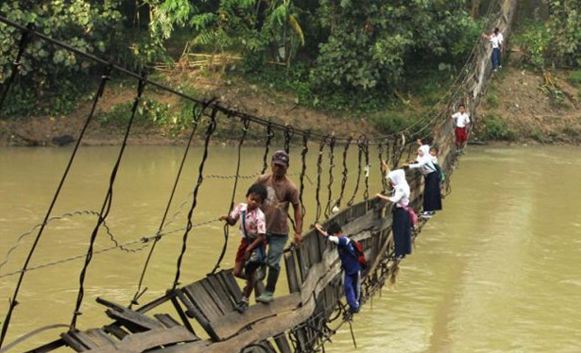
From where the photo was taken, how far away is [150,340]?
3.13 m

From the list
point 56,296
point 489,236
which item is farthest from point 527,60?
point 56,296

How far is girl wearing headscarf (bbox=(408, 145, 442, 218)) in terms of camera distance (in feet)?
23.5

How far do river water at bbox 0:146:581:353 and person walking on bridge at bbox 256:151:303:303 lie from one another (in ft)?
2.58

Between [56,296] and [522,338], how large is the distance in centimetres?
419

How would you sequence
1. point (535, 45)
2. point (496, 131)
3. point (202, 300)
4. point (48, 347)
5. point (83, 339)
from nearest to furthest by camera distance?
point (48, 347), point (83, 339), point (202, 300), point (496, 131), point (535, 45)

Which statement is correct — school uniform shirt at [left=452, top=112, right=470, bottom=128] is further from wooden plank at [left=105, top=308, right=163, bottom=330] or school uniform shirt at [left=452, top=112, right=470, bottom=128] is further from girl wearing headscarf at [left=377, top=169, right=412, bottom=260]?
wooden plank at [left=105, top=308, right=163, bottom=330]

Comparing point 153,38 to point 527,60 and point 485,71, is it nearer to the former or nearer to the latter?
point 485,71

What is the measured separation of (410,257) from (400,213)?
3029 mm

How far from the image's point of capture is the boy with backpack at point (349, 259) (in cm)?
485

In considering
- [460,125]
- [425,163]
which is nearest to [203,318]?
[425,163]

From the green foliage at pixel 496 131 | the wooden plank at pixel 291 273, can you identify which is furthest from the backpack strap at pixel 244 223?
the green foliage at pixel 496 131

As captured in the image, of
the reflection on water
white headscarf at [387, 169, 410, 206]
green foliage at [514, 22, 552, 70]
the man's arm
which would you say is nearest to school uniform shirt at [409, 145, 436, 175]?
white headscarf at [387, 169, 410, 206]

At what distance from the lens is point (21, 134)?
14453 mm

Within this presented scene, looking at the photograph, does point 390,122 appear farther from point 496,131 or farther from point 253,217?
point 253,217
